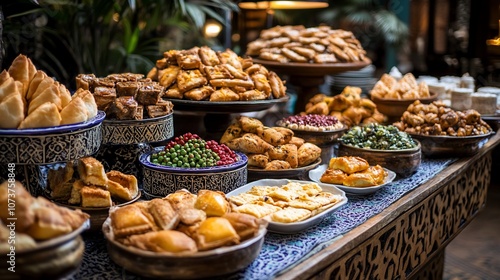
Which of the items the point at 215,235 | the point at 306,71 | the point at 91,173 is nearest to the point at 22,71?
the point at 91,173

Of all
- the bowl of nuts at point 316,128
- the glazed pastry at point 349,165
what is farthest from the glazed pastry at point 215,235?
the bowl of nuts at point 316,128

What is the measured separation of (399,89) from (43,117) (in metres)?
2.66

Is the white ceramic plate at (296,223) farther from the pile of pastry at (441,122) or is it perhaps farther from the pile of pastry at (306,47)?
the pile of pastry at (306,47)

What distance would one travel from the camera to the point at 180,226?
5.62 ft

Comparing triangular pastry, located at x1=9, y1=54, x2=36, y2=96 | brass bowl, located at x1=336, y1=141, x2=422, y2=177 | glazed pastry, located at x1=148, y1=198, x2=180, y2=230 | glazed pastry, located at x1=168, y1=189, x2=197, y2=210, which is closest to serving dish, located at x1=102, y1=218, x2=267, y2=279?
glazed pastry, located at x1=148, y1=198, x2=180, y2=230

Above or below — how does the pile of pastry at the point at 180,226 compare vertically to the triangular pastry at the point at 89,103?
below

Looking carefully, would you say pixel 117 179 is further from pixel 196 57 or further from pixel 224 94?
pixel 196 57

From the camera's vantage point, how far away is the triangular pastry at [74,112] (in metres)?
1.84

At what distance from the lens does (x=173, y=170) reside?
213cm


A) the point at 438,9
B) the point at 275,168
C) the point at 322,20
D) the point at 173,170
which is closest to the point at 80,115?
the point at 173,170

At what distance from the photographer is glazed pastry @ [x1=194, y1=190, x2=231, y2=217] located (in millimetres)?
1806

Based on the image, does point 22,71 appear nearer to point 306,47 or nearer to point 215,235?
point 215,235

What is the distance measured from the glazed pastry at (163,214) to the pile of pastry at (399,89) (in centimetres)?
240

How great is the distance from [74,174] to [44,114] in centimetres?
34
